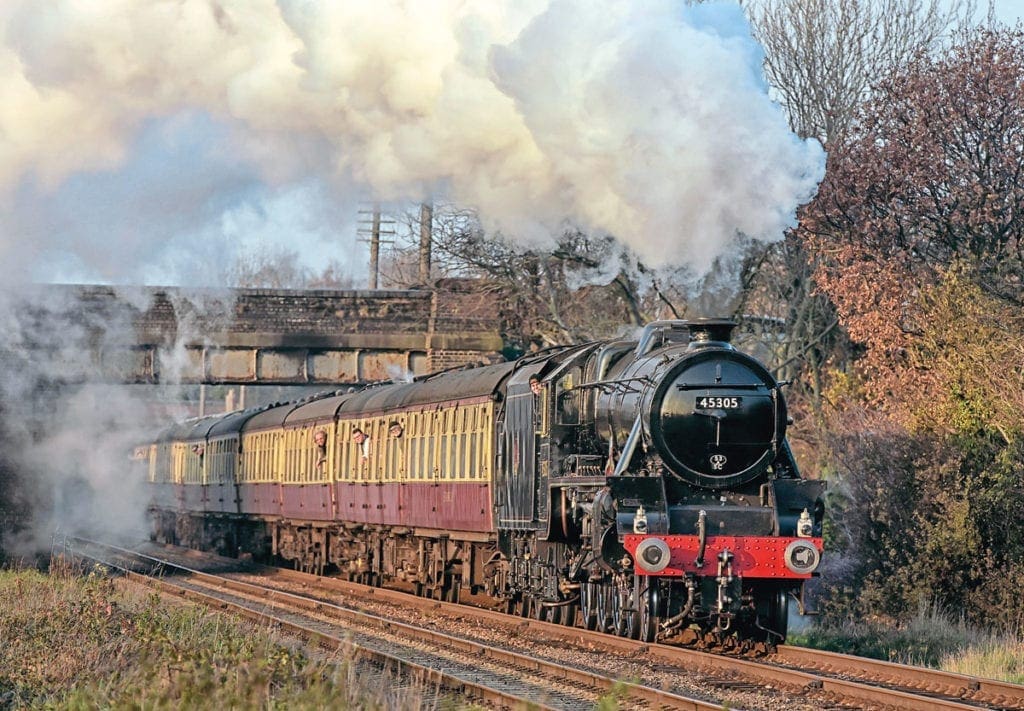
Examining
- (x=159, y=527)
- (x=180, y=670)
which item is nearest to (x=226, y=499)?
(x=159, y=527)

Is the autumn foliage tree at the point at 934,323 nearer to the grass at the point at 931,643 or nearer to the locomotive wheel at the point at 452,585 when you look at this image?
the grass at the point at 931,643

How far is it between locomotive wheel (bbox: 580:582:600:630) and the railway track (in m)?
0.40

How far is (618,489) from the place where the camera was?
1405 cm

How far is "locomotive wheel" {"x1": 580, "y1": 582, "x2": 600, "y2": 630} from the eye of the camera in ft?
54.0

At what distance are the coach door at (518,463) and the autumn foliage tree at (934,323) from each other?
16.0ft

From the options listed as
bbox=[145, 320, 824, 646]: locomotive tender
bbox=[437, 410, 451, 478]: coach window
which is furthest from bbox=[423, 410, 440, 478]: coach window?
bbox=[437, 410, 451, 478]: coach window

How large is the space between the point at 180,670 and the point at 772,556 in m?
6.24

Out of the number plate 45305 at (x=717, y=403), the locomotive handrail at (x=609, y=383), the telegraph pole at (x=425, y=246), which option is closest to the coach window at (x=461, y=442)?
the locomotive handrail at (x=609, y=383)

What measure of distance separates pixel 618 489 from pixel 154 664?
514 cm

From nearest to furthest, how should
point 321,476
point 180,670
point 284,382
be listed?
point 180,670, point 321,476, point 284,382

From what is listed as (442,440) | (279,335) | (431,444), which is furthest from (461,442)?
(279,335)

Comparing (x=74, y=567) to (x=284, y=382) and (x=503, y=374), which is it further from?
(x=284, y=382)

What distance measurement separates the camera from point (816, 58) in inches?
1432

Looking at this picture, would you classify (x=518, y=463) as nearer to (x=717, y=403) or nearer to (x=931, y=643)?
(x=717, y=403)
